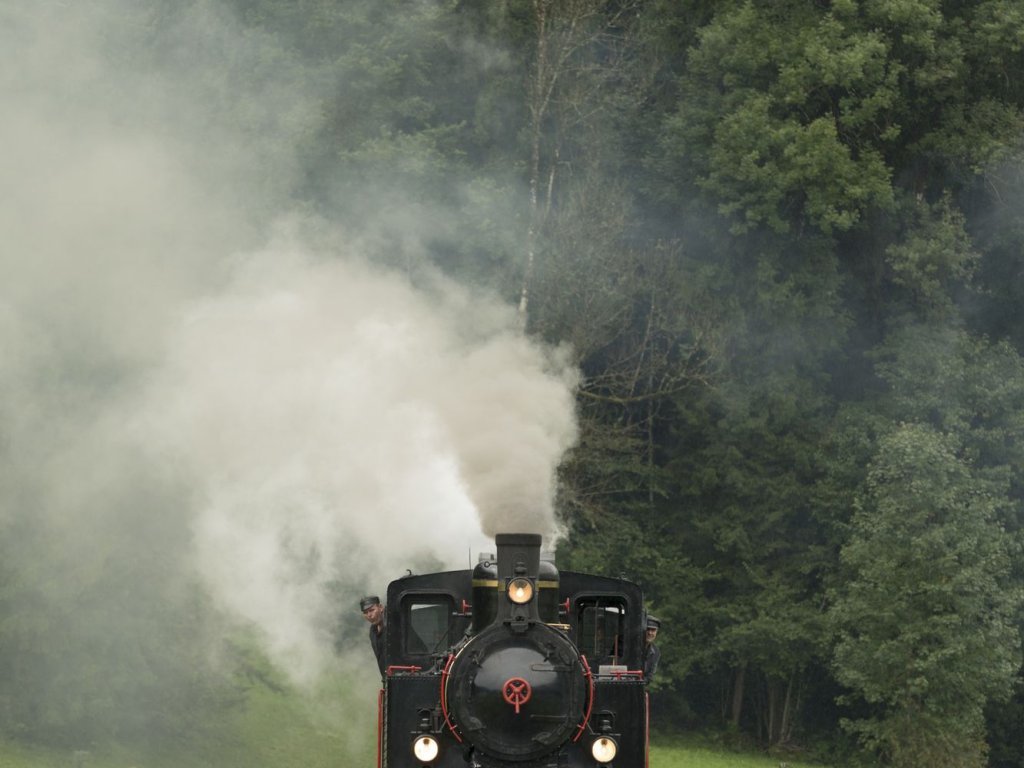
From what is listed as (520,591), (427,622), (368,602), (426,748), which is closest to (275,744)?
(368,602)

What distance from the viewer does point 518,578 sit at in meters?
13.3

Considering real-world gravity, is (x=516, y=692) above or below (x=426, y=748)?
above

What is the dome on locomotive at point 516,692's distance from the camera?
43.0 feet

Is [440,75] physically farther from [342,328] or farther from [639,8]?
[342,328]

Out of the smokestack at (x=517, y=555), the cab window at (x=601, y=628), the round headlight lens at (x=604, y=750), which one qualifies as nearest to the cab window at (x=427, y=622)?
the cab window at (x=601, y=628)

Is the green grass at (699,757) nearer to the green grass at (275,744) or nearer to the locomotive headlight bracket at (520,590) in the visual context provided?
the green grass at (275,744)

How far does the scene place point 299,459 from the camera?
21.1m

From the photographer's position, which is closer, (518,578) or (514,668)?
(514,668)

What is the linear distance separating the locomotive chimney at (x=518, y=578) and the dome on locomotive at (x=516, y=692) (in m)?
0.10

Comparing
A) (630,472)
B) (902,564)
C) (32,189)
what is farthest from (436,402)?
(630,472)

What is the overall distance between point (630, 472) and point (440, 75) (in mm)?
7992

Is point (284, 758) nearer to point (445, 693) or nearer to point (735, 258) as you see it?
point (445, 693)

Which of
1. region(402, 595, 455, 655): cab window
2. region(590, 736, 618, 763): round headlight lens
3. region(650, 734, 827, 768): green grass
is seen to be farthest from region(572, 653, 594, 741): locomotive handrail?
region(650, 734, 827, 768): green grass

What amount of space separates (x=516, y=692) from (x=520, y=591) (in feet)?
2.43
